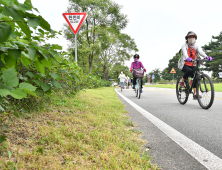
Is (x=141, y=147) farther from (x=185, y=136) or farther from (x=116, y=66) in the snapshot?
(x=116, y=66)

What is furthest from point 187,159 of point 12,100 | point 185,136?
point 12,100

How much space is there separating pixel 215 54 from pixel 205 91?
52827 millimetres

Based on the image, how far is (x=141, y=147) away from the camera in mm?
2057

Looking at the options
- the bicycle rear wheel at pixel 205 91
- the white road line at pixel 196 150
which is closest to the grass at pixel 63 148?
the white road line at pixel 196 150

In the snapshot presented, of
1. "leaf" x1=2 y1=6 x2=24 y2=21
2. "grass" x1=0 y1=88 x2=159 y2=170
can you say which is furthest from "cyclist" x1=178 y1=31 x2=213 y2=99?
"leaf" x1=2 y1=6 x2=24 y2=21

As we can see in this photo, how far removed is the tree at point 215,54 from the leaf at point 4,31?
5661 centimetres

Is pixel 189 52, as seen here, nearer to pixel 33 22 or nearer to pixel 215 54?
pixel 33 22

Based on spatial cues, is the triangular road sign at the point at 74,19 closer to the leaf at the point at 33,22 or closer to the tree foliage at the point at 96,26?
the leaf at the point at 33,22

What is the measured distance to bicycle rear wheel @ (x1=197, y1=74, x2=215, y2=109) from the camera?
4.46 metres

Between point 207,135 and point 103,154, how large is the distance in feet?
5.45

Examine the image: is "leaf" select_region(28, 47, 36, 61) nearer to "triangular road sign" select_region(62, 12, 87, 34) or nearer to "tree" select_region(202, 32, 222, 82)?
"triangular road sign" select_region(62, 12, 87, 34)

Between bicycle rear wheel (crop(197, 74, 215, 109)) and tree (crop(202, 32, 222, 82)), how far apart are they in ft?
170

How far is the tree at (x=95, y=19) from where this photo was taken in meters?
21.4

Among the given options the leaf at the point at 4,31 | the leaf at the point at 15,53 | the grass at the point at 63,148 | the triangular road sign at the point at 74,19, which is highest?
the triangular road sign at the point at 74,19
